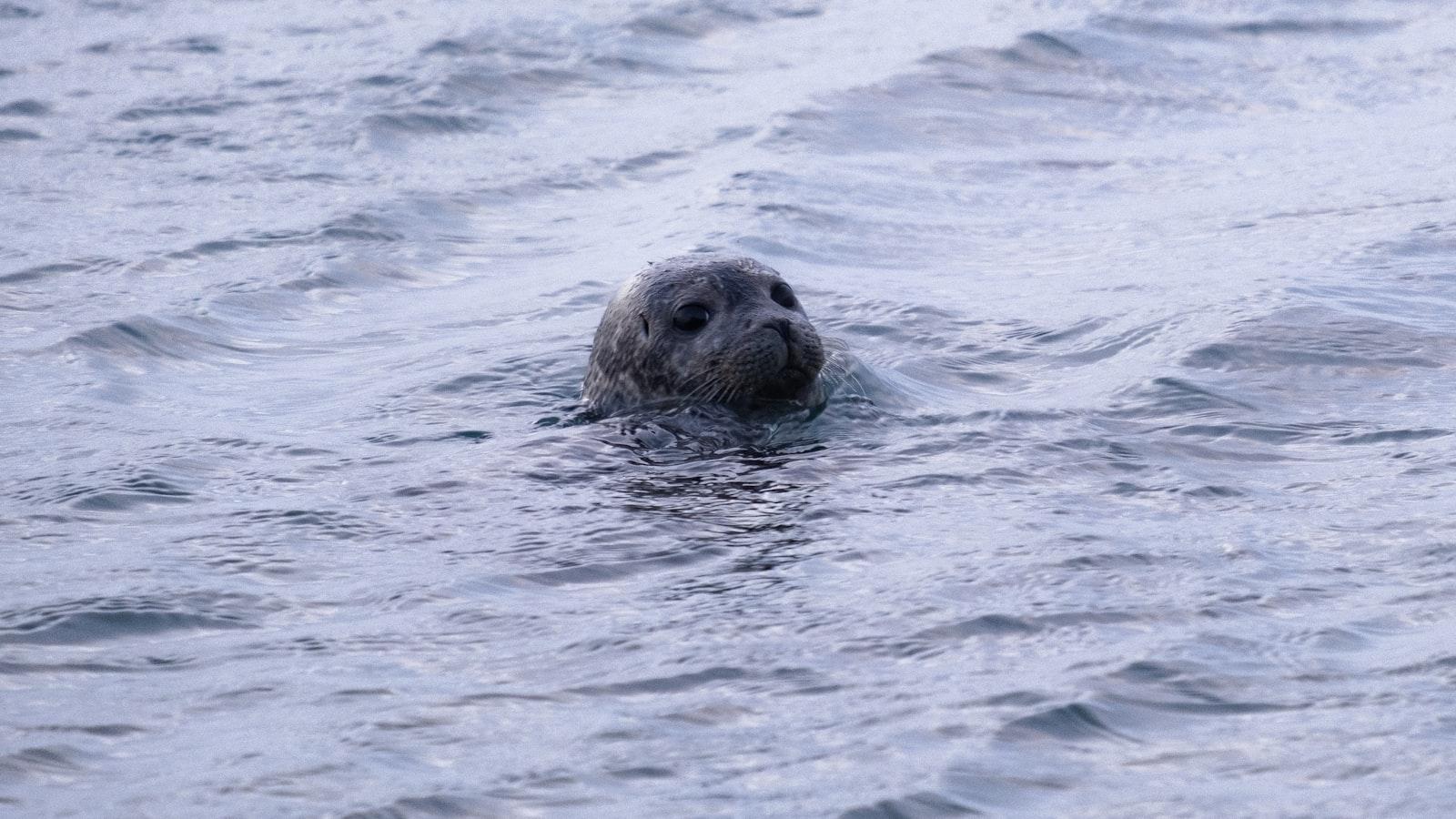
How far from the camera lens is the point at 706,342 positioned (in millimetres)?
9141

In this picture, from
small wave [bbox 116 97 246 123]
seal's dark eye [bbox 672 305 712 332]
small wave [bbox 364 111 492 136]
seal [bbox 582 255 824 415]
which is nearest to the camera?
seal [bbox 582 255 824 415]

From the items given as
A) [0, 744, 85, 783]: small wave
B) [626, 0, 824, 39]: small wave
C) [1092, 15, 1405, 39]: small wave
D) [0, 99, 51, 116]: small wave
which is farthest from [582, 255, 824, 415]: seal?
[626, 0, 824, 39]: small wave

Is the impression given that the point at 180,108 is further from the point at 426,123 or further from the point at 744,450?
the point at 744,450

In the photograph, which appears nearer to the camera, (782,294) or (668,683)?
(668,683)

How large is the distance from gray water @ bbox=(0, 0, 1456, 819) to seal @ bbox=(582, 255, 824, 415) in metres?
0.25

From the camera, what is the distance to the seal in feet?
29.3

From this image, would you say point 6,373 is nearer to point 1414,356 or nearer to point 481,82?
point 1414,356

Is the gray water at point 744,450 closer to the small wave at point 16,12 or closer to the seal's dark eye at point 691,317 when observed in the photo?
the seal's dark eye at point 691,317

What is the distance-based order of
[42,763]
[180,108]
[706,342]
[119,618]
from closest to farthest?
[42,763]
[119,618]
[706,342]
[180,108]

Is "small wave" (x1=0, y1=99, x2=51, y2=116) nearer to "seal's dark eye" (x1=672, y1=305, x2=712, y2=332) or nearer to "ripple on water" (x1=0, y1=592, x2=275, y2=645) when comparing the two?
"seal's dark eye" (x1=672, y1=305, x2=712, y2=332)

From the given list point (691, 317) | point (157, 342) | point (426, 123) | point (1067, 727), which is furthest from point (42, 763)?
point (426, 123)

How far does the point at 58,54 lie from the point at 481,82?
4.43 m

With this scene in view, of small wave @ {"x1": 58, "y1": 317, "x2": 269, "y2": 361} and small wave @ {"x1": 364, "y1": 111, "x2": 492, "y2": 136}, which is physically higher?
small wave @ {"x1": 364, "y1": 111, "x2": 492, "y2": 136}

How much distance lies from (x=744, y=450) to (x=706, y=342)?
0.78m
